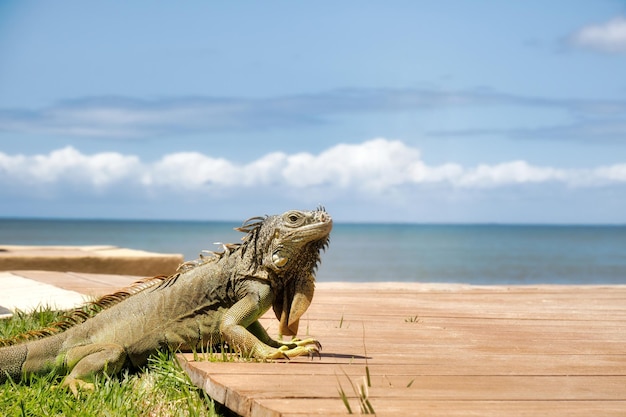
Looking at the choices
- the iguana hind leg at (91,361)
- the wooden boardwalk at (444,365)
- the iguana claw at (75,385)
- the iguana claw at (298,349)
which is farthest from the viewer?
the iguana hind leg at (91,361)

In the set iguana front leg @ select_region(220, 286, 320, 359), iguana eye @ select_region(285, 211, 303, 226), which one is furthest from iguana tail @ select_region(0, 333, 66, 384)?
iguana eye @ select_region(285, 211, 303, 226)

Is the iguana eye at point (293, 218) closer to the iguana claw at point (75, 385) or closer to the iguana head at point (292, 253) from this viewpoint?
the iguana head at point (292, 253)

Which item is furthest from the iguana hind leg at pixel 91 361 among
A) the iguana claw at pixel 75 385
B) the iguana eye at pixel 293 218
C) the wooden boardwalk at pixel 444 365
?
the iguana eye at pixel 293 218

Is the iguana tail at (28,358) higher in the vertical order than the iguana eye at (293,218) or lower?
lower

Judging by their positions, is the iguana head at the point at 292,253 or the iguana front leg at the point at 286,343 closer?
the iguana front leg at the point at 286,343

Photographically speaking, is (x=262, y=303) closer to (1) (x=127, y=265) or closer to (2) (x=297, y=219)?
(2) (x=297, y=219)

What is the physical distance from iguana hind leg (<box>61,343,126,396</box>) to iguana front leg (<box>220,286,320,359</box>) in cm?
57

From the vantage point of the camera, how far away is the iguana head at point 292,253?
4051 millimetres

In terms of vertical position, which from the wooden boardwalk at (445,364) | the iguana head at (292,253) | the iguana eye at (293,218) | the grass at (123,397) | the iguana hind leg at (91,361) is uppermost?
the iguana eye at (293,218)

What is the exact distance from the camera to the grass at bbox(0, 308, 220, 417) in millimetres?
3727

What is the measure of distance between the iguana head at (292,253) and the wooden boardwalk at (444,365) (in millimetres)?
293

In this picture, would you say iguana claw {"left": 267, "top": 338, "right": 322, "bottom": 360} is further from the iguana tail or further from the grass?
the iguana tail

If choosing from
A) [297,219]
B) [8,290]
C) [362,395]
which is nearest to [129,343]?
[297,219]

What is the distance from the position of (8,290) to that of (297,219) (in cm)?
415
